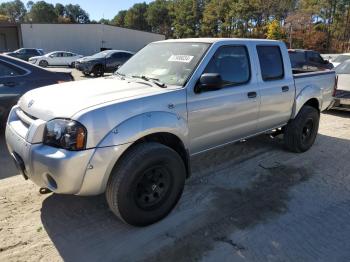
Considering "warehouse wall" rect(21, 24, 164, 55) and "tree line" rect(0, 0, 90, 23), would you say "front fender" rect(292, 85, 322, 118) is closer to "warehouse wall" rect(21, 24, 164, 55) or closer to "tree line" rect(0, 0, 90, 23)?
"warehouse wall" rect(21, 24, 164, 55)

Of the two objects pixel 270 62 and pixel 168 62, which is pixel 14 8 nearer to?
pixel 270 62

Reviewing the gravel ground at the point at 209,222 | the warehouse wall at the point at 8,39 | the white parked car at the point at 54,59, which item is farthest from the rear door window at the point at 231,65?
the warehouse wall at the point at 8,39

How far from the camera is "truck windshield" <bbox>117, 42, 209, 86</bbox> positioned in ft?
13.1

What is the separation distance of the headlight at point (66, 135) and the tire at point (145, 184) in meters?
0.46

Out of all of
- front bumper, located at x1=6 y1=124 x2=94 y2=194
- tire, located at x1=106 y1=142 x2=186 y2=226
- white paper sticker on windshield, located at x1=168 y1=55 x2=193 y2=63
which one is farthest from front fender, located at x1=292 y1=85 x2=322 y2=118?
front bumper, located at x1=6 y1=124 x2=94 y2=194

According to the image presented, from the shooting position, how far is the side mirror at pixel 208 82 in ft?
12.3

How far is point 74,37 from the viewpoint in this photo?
4141 cm

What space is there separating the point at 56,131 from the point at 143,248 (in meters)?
1.30

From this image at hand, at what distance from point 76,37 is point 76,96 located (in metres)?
40.8

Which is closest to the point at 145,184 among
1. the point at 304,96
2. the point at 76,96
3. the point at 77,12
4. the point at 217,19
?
the point at 76,96

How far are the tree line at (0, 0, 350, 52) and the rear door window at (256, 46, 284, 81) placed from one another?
48460mm

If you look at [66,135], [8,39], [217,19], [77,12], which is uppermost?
[77,12]

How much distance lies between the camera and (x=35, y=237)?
10.9 feet

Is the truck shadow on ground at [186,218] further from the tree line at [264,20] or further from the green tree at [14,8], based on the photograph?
the green tree at [14,8]
